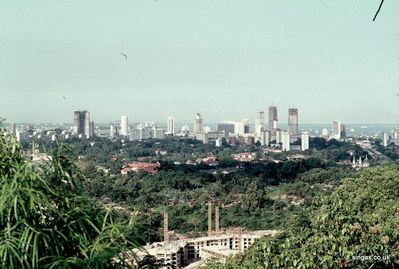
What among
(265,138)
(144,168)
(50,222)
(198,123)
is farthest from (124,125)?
(50,222)

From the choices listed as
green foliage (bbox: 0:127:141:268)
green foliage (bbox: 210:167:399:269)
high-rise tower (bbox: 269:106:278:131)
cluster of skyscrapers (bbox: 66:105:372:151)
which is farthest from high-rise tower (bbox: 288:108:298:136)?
green foliage (bbox: 0:127:141:268)

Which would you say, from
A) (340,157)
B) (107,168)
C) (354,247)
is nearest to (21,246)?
(354,247)

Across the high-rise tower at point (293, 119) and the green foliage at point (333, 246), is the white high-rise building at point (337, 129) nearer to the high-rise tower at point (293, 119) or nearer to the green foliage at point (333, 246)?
the high-rise tower at point (293, 119)

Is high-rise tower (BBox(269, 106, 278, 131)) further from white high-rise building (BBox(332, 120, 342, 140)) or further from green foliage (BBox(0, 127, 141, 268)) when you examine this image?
green foliage (BBox(0, 127, 141, 268))

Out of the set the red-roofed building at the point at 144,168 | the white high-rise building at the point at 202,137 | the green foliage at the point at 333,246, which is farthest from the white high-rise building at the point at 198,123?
the green foliage at the point at 333,246

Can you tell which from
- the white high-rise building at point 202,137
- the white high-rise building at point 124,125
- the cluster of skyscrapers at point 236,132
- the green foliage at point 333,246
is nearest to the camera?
the green foliage at point 333,246

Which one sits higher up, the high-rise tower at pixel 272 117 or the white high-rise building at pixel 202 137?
the high-rise tower at pixel 272 117

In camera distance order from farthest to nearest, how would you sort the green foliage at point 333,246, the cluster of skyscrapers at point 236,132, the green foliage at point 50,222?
the cluster of skyscrapers at point 236,132 → the green foliage at point 333,246 → the green foliage at point 50,222

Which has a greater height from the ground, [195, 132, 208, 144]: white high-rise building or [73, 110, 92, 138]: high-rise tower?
[73, 110, 92, 138]: high-rise tower
